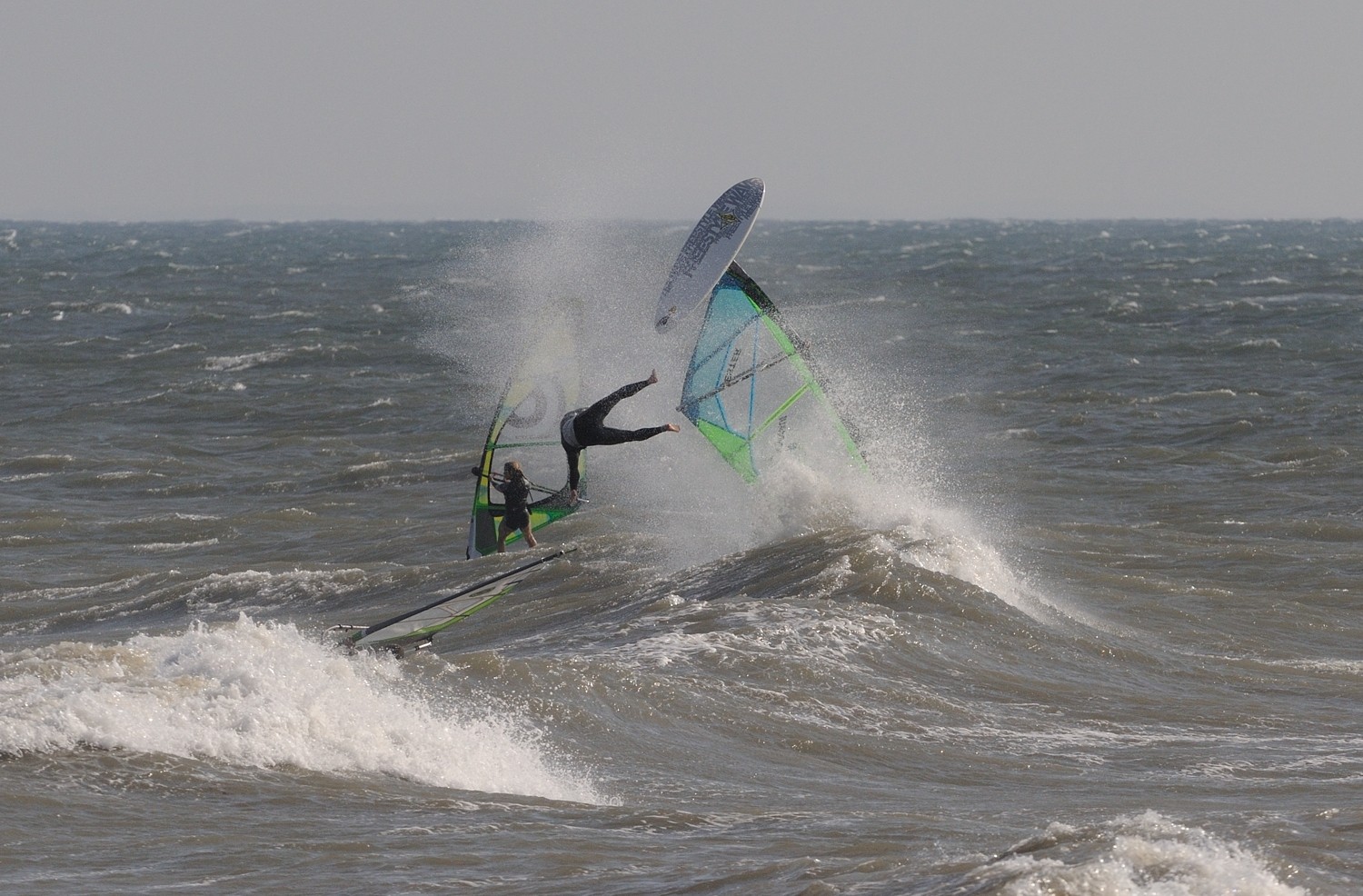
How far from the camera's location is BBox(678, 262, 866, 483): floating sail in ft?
42.0

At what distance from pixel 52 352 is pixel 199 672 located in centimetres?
2577

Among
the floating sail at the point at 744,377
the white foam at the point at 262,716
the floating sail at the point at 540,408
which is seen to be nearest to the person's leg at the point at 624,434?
the white foam at the point at 262,716

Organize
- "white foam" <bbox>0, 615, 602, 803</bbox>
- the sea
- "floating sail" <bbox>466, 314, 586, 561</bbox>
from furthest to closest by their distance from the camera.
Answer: "floating sail" <bbox>466, 314, 586, 561</bbox>
"white foam" <bbox>0, 615, 602, 803</bbox>
the sea

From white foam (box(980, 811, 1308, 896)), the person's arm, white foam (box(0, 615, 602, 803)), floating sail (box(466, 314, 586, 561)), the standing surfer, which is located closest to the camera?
white foam (box(980, 811, 1308, 896))

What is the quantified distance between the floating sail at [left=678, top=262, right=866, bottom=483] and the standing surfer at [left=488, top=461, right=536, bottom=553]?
1.73 meters

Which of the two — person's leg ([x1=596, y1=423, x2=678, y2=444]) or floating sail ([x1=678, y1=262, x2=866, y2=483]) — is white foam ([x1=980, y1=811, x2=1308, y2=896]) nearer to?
person's leg ([x1=596, y1=423, x2=678, y2=444])

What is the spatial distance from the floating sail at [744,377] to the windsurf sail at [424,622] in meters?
3.32

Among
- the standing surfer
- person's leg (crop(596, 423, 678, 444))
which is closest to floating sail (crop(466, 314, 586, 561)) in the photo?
the standing surfer

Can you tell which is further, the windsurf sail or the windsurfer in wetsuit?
the windsurfer in wetsuit

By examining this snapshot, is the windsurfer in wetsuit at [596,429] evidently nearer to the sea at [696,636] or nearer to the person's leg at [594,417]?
the person's leg at [594,417]

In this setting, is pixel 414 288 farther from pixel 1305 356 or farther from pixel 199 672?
pixel 199 672

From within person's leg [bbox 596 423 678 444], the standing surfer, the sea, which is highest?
person's leg [bbox 596 423 678 444]

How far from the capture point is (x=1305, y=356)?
27562mm

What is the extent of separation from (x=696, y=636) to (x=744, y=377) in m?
2.72
